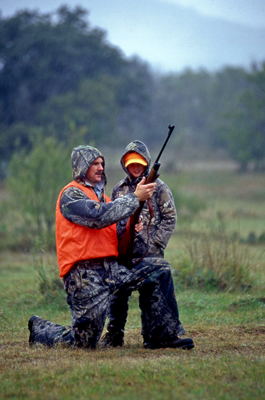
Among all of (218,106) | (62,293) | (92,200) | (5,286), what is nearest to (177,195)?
(5,286)

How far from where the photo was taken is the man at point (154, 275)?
16.0 ft

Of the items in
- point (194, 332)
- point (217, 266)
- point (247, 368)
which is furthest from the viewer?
point (217, 266)

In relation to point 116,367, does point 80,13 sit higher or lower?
higher

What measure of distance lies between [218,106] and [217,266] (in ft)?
151

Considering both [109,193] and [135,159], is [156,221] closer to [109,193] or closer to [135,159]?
[135,159]

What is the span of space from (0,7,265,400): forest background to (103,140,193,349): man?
0.66 ft

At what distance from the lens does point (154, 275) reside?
492cm

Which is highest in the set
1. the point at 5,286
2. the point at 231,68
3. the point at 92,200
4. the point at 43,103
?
the point at 231,68

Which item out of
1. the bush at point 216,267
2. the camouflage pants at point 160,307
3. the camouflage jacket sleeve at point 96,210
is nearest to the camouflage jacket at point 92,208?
the camouflage jacket sleeve at point 96,210

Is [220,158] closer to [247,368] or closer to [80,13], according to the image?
[80,13]

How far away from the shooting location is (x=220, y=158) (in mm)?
45531

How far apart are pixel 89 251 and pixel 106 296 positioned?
0.51 metres

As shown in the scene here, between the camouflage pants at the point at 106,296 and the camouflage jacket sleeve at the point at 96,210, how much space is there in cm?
49

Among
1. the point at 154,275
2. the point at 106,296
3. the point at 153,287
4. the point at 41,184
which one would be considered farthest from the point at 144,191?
the point at 41,184
